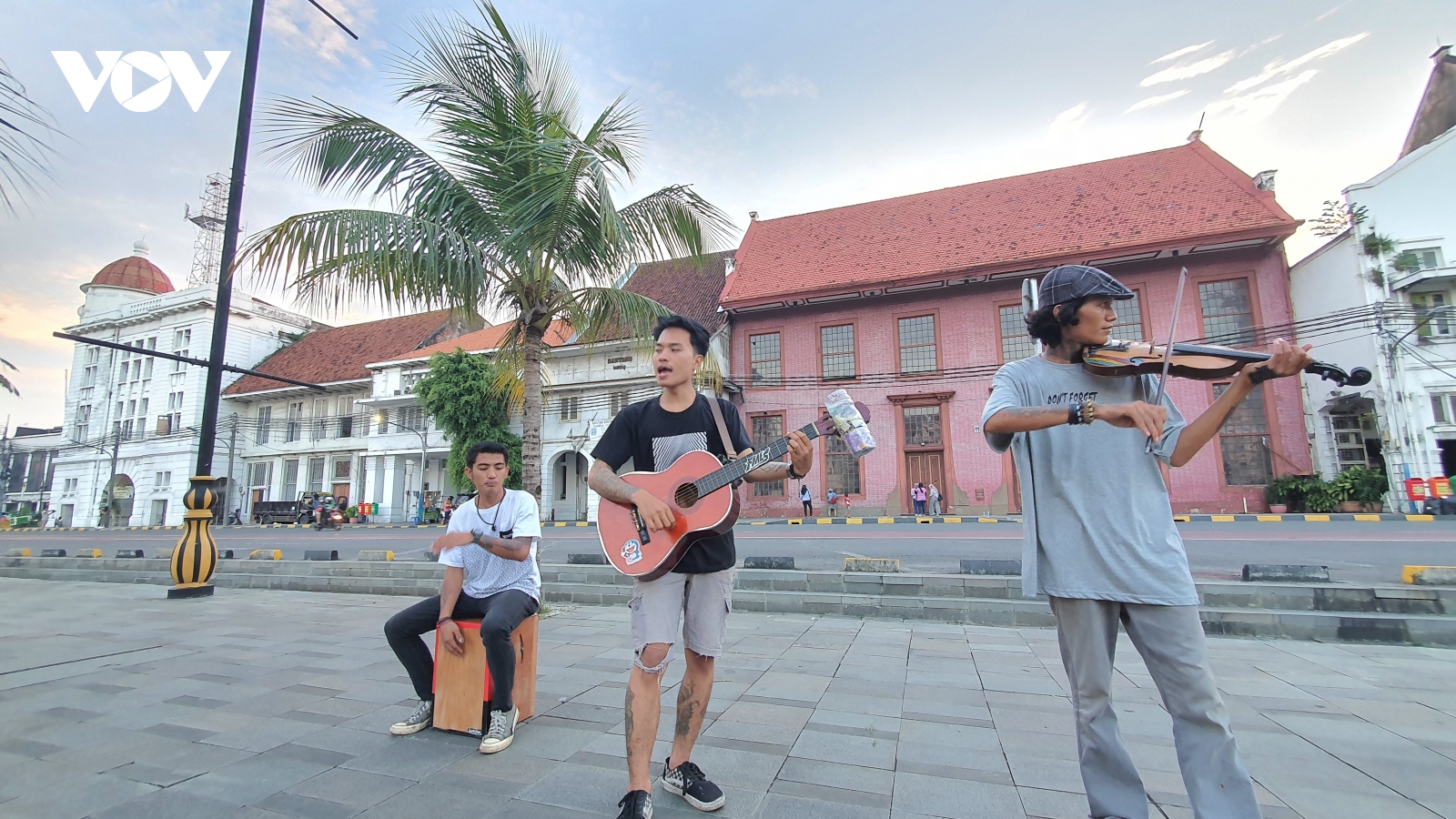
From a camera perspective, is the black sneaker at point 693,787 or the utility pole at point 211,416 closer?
the black sneaker at point 693,787

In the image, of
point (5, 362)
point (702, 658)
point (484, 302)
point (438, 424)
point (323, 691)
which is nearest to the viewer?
point (702, 658)

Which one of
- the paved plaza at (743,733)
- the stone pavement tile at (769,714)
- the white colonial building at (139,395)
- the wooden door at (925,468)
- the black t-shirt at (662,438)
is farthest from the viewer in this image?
the white colonial building at (139,395)

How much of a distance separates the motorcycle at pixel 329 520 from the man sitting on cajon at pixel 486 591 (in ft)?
89.7

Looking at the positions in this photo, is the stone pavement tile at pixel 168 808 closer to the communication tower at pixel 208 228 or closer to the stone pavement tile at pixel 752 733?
the stone pavement tile at pixel 752 733

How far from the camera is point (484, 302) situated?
23.4 feet

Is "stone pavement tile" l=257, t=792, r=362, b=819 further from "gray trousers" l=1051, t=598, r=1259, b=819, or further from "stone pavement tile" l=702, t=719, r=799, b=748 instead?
"gray trousers" l=1051, t=598, r=1259, b=819

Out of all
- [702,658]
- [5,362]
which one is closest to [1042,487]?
[702,658]

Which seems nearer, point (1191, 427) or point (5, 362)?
point (1191, 427)

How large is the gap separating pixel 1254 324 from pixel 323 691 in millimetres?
24891

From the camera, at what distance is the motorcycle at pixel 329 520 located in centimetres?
2614

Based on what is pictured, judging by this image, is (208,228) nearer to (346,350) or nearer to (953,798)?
(346,350)

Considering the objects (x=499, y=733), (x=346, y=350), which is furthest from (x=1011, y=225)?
(x=346, y=350)

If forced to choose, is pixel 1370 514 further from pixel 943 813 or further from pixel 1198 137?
pixel 943 813

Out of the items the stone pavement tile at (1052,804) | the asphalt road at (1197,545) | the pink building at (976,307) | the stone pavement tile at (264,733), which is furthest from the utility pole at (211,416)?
the pink building at (976,307)
